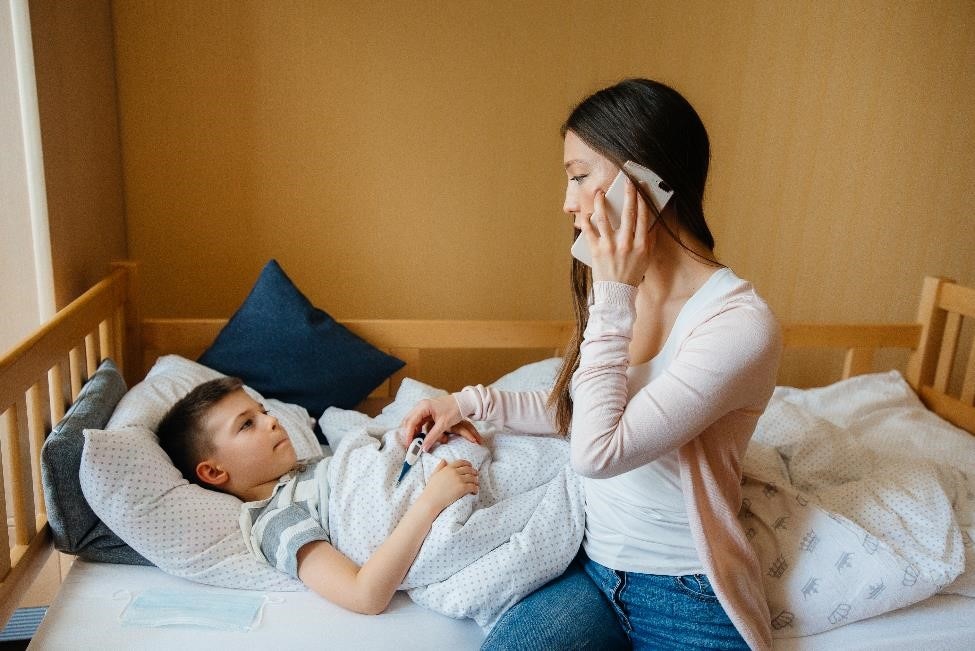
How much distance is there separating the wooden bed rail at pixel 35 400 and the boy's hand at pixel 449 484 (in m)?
0.61

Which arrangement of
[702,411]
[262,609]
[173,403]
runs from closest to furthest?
[702,411] → [262,609] → [173,403]

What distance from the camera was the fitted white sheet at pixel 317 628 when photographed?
1097 mm

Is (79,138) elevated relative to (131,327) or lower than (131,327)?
elevated

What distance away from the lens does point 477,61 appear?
2.02 metres

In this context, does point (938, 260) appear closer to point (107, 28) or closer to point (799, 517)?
point (799, 517)

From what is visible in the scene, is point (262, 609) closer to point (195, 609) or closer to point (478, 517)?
point (195, 609)

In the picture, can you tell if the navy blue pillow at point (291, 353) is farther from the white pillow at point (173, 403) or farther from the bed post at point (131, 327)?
the bed post at point (131, 327)

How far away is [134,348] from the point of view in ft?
5.78

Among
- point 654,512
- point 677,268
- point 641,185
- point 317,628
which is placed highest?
point 641,185

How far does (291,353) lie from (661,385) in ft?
3.37

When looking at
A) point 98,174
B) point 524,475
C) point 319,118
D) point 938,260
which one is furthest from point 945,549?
point 98,174

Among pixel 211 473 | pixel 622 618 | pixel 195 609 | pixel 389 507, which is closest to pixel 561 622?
pixel 622 618

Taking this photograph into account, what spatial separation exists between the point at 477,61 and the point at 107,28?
0.90 meters

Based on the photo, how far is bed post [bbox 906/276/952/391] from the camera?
203cm
